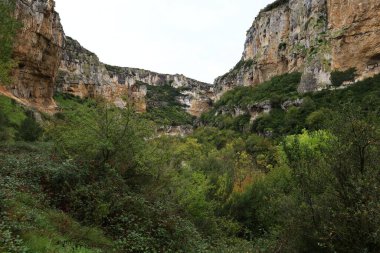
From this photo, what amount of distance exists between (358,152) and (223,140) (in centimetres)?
6141

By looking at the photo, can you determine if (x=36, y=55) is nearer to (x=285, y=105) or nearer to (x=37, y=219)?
(x=285, y=105)

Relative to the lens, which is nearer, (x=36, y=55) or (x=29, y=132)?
(x=29, y=132)

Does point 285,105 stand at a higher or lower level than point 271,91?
lower

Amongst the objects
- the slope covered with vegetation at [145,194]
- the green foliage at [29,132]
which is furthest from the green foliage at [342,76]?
the slope covered with vegetation at [145,194]

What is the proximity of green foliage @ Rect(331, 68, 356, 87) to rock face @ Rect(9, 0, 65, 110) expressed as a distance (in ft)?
174

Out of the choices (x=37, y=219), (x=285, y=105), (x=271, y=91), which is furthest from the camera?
(x=271, y=91)

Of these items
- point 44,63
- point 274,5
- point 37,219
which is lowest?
point 37,219

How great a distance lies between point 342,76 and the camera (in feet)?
221

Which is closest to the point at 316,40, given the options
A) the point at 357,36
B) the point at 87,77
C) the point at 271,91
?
the point at 357,36

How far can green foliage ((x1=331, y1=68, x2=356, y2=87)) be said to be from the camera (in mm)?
65875

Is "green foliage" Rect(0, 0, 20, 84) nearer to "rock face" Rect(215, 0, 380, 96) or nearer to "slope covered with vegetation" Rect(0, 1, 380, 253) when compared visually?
"slope covered with vegetation" Rect(0, 1, 380, 253)

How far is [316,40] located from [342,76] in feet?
44.4

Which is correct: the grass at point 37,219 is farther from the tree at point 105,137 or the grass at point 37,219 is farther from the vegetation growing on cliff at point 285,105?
the vegetation growing on cliff at point 285,105

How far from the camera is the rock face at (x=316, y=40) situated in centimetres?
6731
